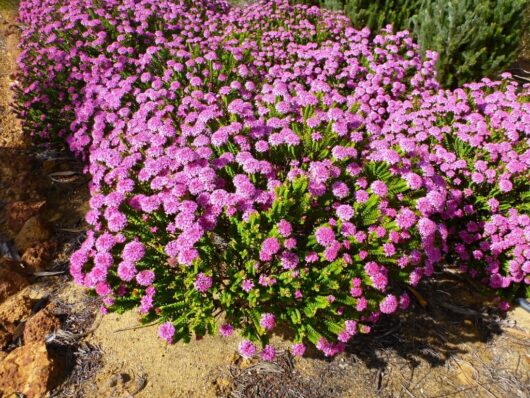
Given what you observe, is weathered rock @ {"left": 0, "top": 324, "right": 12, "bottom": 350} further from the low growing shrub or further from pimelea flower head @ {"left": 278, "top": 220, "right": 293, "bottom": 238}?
the low growing shrub

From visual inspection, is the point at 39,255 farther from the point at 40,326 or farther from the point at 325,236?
the point at 325,236

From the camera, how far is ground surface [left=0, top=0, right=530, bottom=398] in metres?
3.12

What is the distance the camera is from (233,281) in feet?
9.61

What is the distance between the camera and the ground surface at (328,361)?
3115 mm

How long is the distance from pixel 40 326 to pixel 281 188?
2.89 meters

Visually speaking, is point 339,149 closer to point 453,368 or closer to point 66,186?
point 453,368

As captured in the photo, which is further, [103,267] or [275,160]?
[275,160]

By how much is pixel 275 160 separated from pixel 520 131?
10.9 ft

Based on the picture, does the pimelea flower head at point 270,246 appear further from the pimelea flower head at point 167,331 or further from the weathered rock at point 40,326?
the weathered rock at point 40,326

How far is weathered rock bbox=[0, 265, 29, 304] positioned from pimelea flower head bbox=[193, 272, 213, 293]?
8.63ft

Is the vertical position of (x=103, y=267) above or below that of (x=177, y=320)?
above

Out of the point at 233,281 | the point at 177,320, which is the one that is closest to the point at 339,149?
the point at 233,281

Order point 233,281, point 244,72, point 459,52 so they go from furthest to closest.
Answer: point 459,52, point 244,72, point 233,281

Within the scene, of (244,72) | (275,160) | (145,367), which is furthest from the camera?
(244,72)
